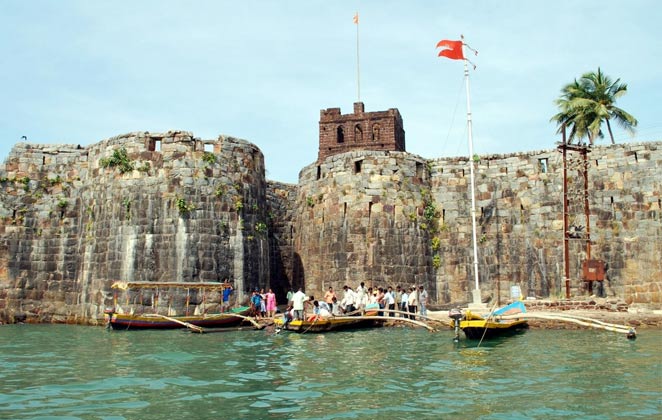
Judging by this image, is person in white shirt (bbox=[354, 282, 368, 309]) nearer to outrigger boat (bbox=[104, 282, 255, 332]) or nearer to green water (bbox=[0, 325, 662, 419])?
outrigger boat (bbox=[104, 282, 255, 332])

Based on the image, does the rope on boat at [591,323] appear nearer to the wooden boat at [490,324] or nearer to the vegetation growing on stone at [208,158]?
the wooden boat at [490,324]

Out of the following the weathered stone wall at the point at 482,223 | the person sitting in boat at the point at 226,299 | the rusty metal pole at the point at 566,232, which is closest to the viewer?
the person sitting in boat at the point at 226,299

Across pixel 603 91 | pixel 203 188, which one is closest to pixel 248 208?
pixel 203 188

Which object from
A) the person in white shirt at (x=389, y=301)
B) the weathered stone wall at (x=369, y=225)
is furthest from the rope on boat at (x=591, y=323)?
the weathered stone wall at (x=369, y=225)

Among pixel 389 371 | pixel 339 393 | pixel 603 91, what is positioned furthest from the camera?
pixel 603 91

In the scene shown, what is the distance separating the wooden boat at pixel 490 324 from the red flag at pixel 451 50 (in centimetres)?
1332

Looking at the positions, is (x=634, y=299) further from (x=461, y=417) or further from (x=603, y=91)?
(x=461, y=417)

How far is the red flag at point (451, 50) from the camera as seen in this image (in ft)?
97.3

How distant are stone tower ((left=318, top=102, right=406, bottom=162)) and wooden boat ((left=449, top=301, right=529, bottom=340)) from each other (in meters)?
34.2

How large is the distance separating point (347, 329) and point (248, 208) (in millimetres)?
7589

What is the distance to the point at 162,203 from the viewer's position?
26.0m

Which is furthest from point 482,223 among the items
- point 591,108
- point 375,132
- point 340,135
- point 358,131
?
point 340,135

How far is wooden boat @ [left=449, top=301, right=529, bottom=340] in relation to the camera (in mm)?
18844

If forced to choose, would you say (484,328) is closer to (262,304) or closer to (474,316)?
(474,316)
